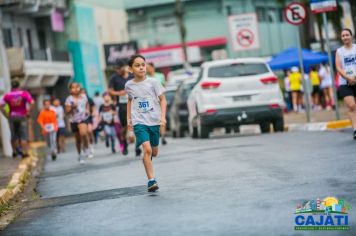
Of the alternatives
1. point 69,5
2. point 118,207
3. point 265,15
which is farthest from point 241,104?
point 265,15

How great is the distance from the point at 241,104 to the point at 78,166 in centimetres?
498

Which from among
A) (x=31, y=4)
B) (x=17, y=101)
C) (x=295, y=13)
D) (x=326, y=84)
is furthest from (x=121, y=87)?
(x=31, y=4)

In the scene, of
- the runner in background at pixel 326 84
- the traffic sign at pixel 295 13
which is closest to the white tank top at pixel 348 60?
the traffic sign at pixel 295 13

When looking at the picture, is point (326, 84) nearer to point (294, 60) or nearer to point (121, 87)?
point (294, 60)

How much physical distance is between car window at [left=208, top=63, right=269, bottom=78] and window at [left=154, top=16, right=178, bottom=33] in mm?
51629

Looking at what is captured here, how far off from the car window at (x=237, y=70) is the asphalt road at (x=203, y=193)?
6.13 m

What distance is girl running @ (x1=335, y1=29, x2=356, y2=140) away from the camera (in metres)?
16.0

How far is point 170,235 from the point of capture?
7602 millimetres

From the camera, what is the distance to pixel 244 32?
31672 millimetres

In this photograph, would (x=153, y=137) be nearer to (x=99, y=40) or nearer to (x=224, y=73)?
(x=224, y=73)

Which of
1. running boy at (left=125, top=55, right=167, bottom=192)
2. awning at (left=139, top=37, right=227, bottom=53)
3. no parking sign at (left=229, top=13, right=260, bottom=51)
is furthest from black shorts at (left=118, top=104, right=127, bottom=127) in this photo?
awning at (left=139, top=37, right=227, bottom=53)

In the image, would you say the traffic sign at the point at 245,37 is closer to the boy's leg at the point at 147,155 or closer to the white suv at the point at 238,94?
the white suv at the point at 238,94

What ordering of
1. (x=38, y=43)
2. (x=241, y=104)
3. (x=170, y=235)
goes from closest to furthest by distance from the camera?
(x=170, y=235)
(x=241, y=104)
(x=38, y=43)

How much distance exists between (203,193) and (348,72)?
6615 millimetres
